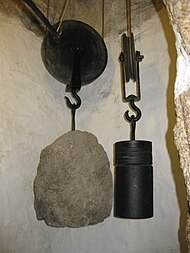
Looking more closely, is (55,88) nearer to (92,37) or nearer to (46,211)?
(92,37)

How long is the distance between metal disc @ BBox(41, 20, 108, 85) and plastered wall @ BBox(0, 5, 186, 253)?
0.25 feet

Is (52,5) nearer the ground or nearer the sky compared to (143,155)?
nearer the sky

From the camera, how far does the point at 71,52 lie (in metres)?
1.06

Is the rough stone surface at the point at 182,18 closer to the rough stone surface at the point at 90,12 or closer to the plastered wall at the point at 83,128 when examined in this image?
the plastered wall at the point at 83,128

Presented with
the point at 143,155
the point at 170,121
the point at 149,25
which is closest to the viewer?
the point at 143,155

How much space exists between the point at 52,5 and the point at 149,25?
41 cm

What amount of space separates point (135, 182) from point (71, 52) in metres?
0.52

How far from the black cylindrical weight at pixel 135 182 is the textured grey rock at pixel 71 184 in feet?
0.49

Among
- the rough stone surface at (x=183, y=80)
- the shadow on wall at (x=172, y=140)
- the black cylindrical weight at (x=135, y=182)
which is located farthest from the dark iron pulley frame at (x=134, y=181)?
the rough stone surface at (x=183, y=80)

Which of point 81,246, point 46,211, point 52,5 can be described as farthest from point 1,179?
point 52,5

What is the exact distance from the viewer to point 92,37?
1077mm

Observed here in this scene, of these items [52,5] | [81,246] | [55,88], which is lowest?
[81,246]

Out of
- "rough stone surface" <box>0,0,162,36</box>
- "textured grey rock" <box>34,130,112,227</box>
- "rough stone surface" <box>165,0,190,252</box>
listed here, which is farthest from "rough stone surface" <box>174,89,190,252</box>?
"rough stone surface" <box>0,0,162,36</box>

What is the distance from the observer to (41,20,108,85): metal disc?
1.02 metres
